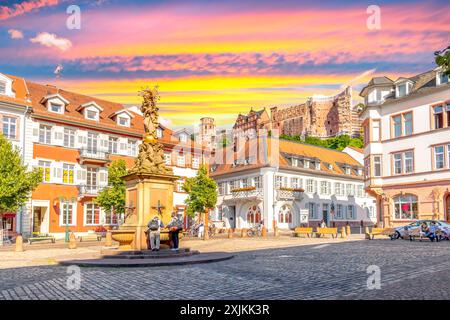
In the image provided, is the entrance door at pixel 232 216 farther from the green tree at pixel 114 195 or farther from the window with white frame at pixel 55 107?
the window with white frame at pixel 55 107

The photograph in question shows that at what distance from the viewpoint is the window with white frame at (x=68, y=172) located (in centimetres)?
4219

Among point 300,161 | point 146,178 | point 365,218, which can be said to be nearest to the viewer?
point 146,178

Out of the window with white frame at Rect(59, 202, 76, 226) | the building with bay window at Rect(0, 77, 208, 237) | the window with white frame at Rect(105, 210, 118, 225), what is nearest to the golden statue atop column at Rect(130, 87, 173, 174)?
the building with bay window at Rect(0, 77, 208, 237)

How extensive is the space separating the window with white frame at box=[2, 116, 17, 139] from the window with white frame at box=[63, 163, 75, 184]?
5.28m

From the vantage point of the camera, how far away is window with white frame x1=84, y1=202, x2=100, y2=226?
43.1 m

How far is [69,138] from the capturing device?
140 feet

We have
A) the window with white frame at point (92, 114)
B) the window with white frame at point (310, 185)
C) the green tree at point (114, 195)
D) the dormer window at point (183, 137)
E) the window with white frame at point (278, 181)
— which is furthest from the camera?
the window with white frame at point (310, 185)

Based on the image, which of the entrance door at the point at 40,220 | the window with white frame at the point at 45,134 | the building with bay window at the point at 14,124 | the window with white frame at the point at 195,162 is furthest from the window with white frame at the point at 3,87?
the window with white frame at the point at 195,162

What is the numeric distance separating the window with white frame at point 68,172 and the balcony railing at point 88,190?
1084 mm

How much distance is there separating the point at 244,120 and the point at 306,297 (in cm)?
15086

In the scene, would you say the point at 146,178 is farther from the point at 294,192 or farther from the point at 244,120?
the point at 244,120

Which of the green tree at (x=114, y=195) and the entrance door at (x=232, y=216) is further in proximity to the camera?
the entrance door at (x=232, y=216)
